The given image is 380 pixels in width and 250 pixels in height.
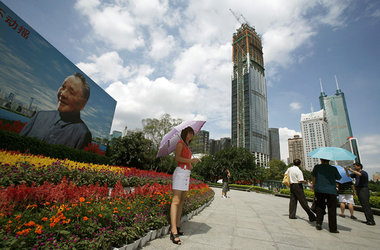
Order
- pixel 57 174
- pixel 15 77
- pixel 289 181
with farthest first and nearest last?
1. pixel 15 77
2. pixel 289 181
3. pixel 57 174

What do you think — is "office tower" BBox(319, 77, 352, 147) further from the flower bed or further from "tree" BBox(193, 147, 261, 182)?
the flower bed

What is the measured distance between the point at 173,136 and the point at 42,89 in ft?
41.0

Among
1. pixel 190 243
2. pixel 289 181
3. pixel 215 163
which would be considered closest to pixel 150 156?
pixel 289 181

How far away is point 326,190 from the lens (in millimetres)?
4258

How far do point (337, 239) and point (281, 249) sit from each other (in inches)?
67.6

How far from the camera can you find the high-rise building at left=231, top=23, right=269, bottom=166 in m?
96.7

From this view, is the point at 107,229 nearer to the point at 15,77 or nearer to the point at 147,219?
the point at 147,219

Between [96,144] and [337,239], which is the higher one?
[96,144]

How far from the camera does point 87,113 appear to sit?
609 inches

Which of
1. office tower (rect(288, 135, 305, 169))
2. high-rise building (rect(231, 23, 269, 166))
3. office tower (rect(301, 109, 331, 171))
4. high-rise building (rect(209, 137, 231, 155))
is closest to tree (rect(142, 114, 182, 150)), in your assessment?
high-rise building (rect(231, 23, 269, 166))

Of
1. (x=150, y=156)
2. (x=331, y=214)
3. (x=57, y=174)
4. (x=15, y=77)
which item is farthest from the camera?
(x=150, y=156)

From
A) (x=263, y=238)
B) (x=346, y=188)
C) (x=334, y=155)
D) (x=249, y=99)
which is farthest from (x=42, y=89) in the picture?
(x=249, y=99)

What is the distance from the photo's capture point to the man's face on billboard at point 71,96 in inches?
507

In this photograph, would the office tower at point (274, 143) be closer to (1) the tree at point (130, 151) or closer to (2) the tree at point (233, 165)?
(2) the tree at point (233, 165)
